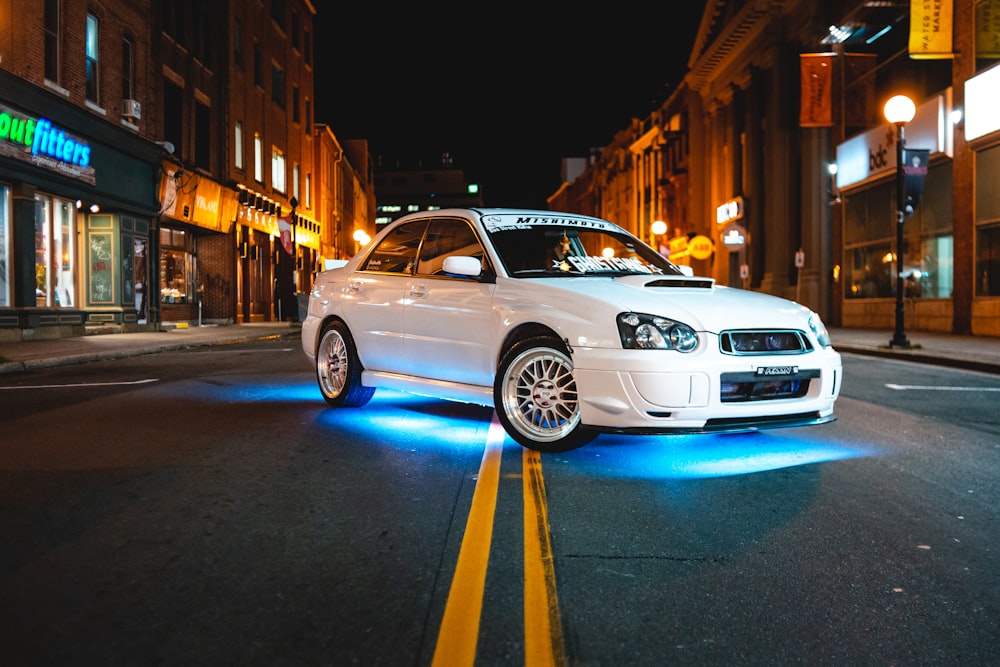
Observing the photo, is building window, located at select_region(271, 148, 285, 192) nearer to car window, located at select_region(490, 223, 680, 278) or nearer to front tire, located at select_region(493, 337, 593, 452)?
car window, located at select_region(490, 223, 680, 278)

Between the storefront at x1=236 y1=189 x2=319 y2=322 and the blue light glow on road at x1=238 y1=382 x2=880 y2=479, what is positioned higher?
the storefront at x1=236 y1=189 x2=319 y2=322

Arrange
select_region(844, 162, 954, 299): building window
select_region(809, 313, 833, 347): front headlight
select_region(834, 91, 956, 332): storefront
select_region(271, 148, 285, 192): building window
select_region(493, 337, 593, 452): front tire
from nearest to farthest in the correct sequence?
select_region(493, 337, 593, 452): front tire, select_region(809, 313, 833, 347): front headlight, select_region(834, 91, 956, 332): storefront, select_region(844, 162, 954, 299): building window, select_region(271, 148, 285, 192): building window

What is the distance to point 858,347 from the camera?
17.0m

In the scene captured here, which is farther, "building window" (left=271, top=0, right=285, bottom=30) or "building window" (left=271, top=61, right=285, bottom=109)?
"building window" (left=271, top=0, right=285, bottom=30)

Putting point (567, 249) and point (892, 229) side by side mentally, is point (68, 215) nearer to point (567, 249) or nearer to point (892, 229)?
point (567, 249)

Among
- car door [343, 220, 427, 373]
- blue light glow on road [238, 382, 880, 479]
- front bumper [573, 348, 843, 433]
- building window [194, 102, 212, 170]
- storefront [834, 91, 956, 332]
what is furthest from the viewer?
building window [194, 102, 212, 170]

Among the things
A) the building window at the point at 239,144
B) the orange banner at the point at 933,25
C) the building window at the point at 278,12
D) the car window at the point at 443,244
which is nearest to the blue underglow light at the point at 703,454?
the car window at the point at 443,244

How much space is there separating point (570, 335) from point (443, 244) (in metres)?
2.11

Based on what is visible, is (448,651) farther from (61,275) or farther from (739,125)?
(739,125)

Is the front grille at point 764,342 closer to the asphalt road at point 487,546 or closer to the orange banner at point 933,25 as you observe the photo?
the asphalt road at point 487,546

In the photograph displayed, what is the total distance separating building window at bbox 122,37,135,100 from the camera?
22797mm

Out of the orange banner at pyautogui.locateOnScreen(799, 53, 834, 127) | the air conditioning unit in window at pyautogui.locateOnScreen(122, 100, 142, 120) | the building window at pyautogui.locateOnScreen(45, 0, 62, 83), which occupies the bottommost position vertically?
the air conditioning unit in window at pyautogui.locateOnScreen(122, 100, 142, 120)

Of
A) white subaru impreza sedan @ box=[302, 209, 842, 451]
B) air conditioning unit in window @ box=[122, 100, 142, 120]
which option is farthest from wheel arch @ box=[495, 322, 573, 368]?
air conditioning unit in window @ box=[122, 100, 142, 120]

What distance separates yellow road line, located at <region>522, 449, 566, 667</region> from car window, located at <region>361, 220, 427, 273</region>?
3218 millimetres
